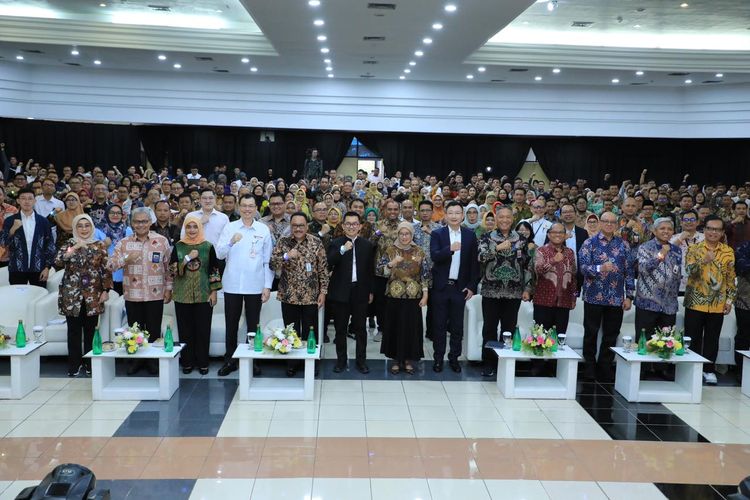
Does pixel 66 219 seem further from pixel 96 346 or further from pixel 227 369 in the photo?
pixel 227 369

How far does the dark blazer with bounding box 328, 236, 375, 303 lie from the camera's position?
597 centimetres

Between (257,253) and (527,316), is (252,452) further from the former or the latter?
(527,316)

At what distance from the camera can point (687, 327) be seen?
6105 millimetres

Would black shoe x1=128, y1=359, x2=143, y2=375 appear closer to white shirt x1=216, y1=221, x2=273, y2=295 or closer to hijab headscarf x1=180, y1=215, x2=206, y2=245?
white shirt x1=216, y1=221, x2=273, y2=295

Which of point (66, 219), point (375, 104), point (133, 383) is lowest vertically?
point (133, 383)

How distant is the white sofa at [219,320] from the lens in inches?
238

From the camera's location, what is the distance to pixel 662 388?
5.73 metres

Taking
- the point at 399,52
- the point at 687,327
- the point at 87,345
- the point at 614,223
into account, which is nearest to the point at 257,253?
the point at 87,345

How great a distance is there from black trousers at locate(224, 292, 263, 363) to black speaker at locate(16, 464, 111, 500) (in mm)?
3019

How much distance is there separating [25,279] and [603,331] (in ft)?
19.6

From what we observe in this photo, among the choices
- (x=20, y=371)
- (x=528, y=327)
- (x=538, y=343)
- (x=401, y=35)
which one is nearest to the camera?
(x=20, y=371)

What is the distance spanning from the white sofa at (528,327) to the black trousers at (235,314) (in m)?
2.09

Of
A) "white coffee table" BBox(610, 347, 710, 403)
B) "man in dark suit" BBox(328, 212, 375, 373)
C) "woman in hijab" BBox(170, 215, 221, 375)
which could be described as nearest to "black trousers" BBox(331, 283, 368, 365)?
"man in dark suit" BBox(328, 212, 375, 373)

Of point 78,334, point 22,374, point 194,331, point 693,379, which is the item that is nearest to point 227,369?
point 194,331
